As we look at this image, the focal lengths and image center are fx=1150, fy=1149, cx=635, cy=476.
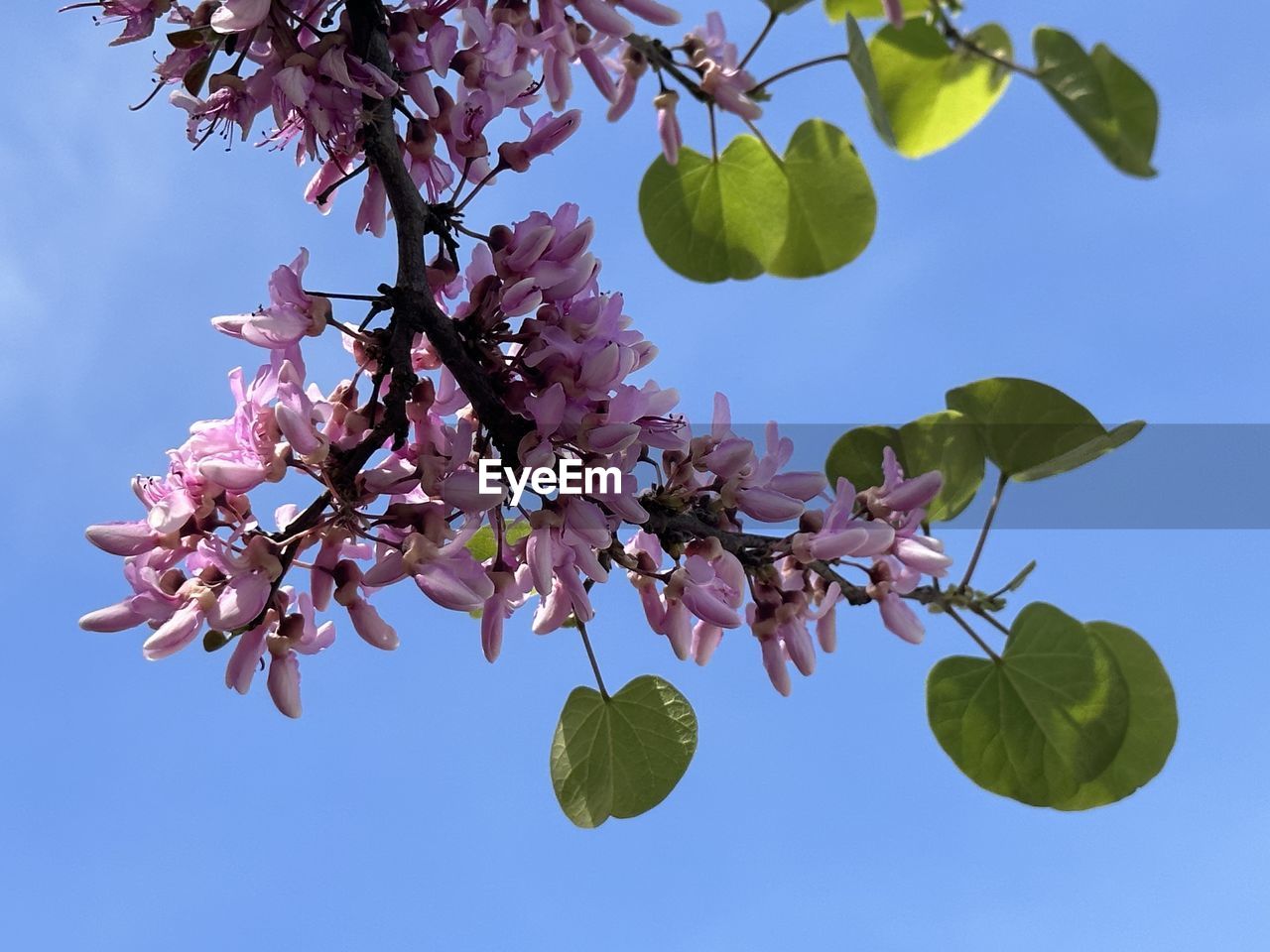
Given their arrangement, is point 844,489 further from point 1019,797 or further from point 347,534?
point 347,534

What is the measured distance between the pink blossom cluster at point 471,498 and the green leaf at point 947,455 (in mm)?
70

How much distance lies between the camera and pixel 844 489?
1215 mm

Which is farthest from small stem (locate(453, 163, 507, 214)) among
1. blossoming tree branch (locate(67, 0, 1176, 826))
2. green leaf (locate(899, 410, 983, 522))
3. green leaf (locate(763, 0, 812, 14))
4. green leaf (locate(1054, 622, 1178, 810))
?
green leaf (locate(1054, 622, 1178, 810))

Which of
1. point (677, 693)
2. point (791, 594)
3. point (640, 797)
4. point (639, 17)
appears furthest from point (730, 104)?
point (640, 797)

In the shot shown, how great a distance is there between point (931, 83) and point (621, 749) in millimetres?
856

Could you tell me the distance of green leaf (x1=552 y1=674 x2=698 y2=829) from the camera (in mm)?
1431

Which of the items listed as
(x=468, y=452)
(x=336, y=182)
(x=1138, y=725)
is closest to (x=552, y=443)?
(x=468, y=452)

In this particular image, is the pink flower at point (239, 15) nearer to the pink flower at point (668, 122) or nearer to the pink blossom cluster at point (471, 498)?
the pink blossom cluster at point (471, 498)

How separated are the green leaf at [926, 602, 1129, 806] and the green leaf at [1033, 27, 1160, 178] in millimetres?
487

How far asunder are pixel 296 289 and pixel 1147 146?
80cm

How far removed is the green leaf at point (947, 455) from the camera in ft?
4.27

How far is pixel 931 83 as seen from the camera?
116 centimetres

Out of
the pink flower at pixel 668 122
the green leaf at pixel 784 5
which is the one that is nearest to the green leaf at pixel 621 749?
the pink flower at pixel 668 122

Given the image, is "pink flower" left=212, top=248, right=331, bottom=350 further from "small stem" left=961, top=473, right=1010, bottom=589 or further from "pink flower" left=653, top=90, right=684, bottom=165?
"small stem" left=961, top=473, right=1010, bottom=589
